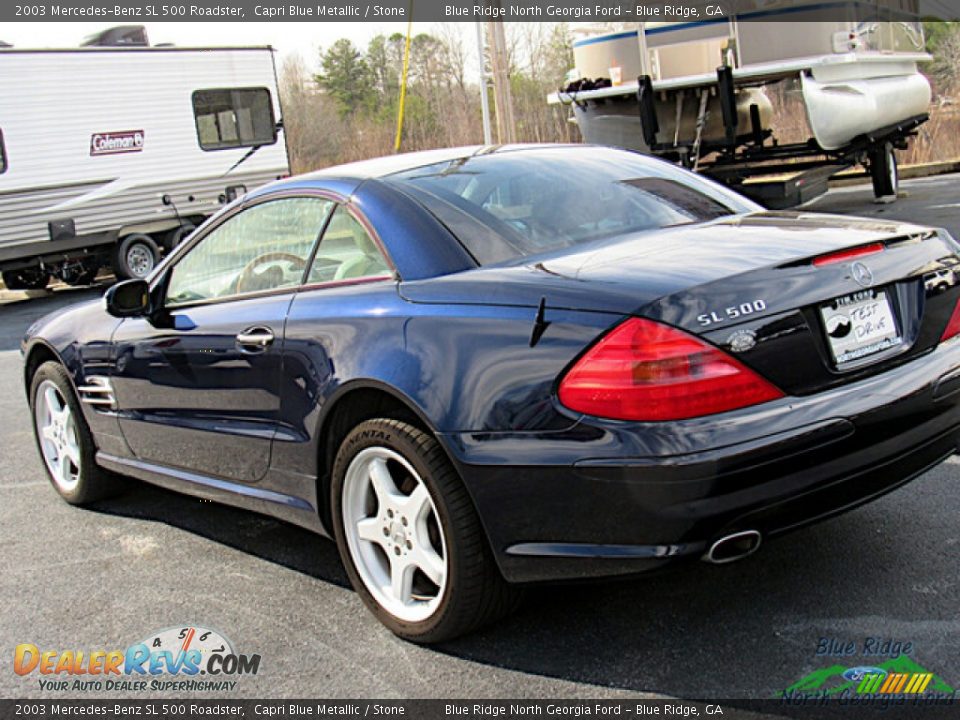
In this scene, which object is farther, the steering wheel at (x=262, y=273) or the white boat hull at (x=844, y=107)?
the white boat hull at (x=844, y=107)

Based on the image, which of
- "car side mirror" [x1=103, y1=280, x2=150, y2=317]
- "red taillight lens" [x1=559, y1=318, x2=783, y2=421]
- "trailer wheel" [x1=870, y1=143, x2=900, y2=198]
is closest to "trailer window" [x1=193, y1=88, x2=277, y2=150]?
"trailer wheel" [x1=870, y1=143, x2=900, y2=198]

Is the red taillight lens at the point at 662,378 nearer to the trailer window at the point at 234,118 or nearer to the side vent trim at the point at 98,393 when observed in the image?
the side vent trim at the point at 98,393

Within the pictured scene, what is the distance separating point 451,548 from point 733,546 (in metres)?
0.79

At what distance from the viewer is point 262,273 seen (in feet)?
13.4

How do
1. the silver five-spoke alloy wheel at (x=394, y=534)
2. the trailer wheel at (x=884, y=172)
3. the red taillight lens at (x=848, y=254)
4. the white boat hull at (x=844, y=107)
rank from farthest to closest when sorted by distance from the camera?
the trailer wheel at (x=884, y=172) < the white boat hull at (x=844, y=107) < the silver five-spoke alloy wheel at (x=394, y=534) < the red taillight lens at (x=848, y=254)

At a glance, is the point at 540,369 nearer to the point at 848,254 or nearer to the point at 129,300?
the point at 848,254

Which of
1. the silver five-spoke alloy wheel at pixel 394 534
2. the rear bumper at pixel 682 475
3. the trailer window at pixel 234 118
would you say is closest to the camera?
the rear bumper at pixel 682 475

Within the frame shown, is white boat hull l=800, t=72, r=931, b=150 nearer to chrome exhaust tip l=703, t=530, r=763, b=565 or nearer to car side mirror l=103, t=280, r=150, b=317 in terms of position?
car side mirror l=103, t=280, r=150, b=317

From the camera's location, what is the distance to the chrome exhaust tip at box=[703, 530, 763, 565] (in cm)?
275

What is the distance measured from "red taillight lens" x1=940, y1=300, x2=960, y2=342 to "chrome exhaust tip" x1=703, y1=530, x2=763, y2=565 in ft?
3.21

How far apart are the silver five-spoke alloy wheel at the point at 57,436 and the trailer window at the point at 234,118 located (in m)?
12.6

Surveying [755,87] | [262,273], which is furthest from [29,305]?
[262,273]

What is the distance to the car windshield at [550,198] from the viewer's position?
3.54 meters

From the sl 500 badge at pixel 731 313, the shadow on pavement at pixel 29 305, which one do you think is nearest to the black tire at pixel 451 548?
the sl 500 badge at pixel 731 313
